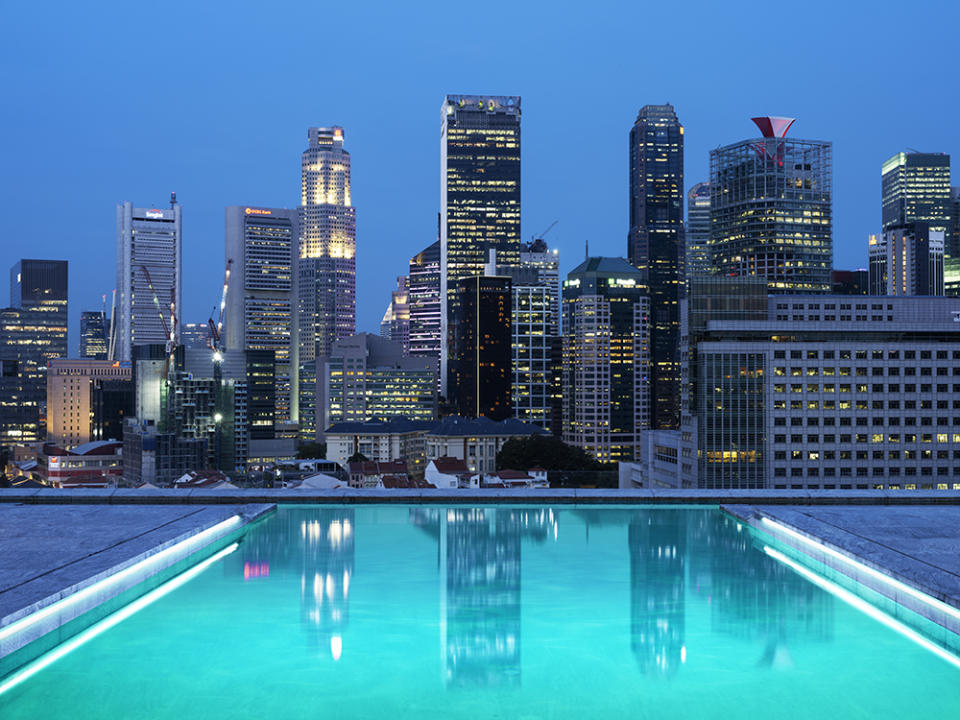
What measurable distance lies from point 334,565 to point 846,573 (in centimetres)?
611

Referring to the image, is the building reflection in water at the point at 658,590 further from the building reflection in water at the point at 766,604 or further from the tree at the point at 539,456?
the tree at the point at 539,456

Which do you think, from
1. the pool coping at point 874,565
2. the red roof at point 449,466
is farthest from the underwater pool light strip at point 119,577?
the red roof at point 449,466

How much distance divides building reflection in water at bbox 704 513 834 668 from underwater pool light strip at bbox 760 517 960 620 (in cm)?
58

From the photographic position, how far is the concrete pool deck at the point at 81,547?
8.01 meters

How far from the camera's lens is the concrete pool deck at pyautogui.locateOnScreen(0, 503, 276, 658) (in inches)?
315

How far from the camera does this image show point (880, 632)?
8219 mm

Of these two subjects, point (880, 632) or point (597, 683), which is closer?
point (597, 683)

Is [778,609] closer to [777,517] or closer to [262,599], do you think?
[777,517]

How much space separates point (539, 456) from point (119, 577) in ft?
358

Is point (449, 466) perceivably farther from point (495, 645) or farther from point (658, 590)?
point (495, 645)

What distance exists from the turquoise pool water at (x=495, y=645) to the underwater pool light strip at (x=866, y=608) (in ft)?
0.46

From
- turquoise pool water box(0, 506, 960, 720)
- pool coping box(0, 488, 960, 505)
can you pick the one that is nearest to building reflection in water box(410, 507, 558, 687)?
turquoise pool water box(0, 506, 960, 720)

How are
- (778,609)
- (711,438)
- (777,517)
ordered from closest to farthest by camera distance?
(778,609)
(777,517)
(711,438)

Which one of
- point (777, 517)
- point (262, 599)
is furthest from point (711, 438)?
point (262, 599)
